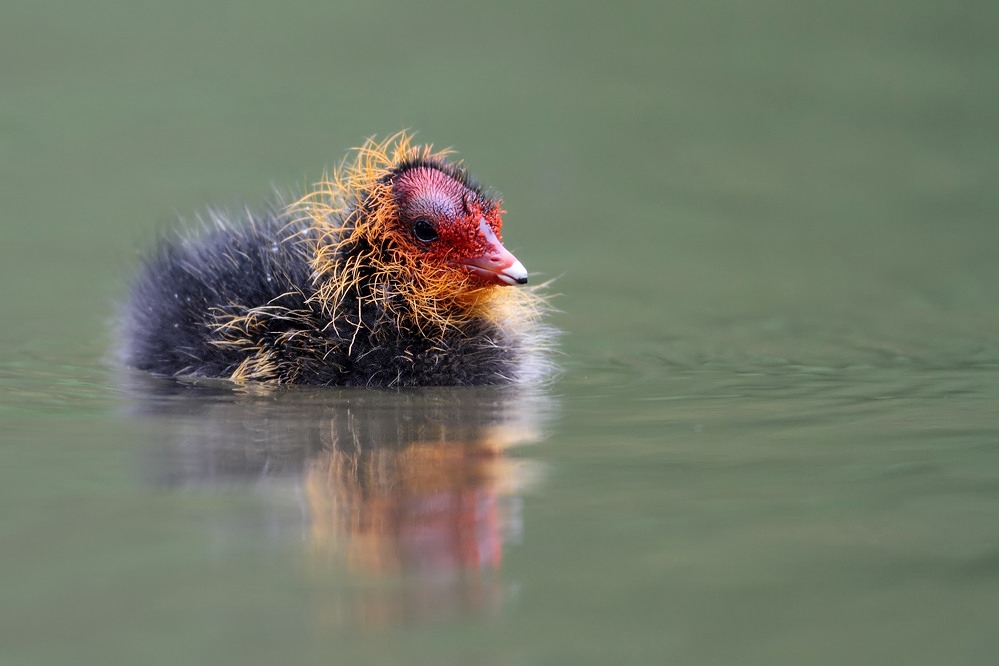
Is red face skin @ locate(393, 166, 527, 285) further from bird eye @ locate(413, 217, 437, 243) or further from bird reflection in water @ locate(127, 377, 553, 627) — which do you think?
bird reflection in water @ locate(127, 377, 553, 627)

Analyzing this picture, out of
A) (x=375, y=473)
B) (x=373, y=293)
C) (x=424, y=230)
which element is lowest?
(x=375, y=473)

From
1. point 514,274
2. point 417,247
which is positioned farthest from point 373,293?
point 514,274

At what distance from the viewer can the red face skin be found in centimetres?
541

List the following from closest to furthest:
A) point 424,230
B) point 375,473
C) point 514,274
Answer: point 375,473
point 514,274
point 424,230

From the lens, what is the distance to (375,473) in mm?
3895

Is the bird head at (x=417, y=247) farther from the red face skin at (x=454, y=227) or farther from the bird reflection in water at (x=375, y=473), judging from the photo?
the bird reflection in water at (x=375, y=473)

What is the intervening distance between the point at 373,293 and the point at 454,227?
0.45 m

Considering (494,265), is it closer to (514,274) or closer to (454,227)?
(514,274)

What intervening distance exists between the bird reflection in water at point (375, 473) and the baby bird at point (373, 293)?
18cm

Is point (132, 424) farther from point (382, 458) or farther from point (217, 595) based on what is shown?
point (217, 595)

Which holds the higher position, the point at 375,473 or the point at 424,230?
the point at 424,230

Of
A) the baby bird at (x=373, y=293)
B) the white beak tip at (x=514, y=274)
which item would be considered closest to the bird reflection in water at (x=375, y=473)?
the baby bird at (x=373, y=293)

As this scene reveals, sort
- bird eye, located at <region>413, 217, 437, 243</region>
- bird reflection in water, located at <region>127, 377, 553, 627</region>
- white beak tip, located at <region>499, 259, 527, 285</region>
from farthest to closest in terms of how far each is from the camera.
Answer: bird eye, located at <region>413, 217, 437, 243</region>, white beak tip, located at <region>499, 259, 527, 285</region>, bird reflection in water, located at <region>127, 377, 553, 627</region>

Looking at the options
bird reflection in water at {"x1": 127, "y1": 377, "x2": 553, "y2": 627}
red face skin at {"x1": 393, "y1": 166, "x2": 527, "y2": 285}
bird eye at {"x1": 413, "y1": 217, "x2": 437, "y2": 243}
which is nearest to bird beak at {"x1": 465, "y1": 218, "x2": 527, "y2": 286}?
red face skin at {"x1": 393, "y1": 166, "x2": 527, "y2": 285}
